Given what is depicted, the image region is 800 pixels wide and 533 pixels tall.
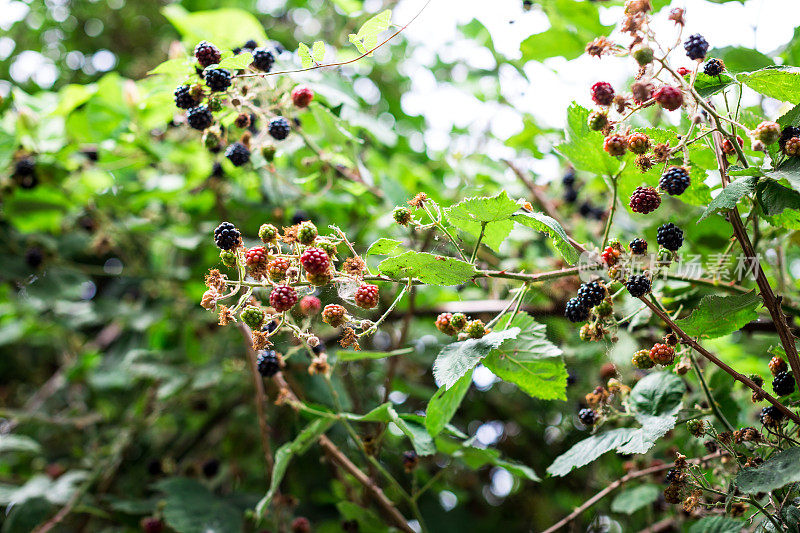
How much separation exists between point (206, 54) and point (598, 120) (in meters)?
0.94

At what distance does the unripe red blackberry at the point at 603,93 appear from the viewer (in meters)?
1.24

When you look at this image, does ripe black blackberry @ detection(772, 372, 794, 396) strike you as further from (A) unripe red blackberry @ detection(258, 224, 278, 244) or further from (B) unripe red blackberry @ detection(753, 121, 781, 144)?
(A) unripe red blackberry @ detection(258, 224, 278, 244)

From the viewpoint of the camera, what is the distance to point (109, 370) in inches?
121

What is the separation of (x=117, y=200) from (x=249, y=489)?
5.11ft

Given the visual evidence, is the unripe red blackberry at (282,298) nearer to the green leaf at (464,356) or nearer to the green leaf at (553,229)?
the green leaf at (464,356)

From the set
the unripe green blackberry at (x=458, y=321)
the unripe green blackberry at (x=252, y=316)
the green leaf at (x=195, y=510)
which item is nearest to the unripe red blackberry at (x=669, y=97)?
the unripe green blackberry at (x=458, y=321)

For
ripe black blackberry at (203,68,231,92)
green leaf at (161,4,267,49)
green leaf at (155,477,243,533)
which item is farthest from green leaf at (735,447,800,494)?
green leaf at (161,4,267,49)

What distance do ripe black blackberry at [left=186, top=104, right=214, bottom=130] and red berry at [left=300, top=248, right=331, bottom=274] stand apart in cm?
59

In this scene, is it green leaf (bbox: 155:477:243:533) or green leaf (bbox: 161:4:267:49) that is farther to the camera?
green leaf (bbox: 161:4:267:49)

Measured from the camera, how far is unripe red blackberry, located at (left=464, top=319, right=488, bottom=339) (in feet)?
4.04

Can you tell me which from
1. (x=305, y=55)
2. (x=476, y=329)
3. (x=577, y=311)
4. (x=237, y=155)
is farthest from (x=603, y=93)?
(x=237, y=155)

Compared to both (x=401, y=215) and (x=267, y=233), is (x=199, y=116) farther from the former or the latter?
(x=401, y=215)

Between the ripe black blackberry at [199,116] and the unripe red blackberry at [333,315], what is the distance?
668mm

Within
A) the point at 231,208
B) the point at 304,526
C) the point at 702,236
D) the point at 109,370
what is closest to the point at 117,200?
the point at 231,208
